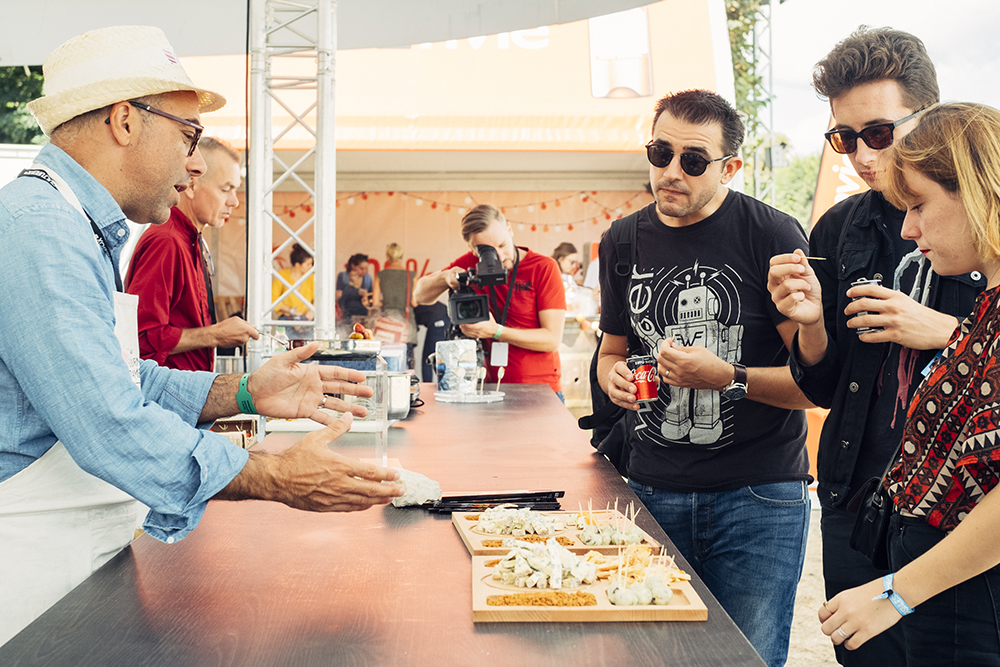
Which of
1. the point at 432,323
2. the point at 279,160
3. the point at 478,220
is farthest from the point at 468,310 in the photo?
the point at 432,323

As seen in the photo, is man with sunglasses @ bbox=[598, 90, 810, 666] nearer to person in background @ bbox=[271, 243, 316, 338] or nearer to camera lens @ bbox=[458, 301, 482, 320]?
camera lens @ bbox=[458, 301, 482, 320]

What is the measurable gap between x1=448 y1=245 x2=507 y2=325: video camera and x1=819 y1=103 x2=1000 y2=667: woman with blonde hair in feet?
9.04

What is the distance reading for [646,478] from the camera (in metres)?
2.19

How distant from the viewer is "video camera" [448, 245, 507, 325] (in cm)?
406

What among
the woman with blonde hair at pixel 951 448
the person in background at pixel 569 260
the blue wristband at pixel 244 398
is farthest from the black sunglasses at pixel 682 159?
the person in background at pixel 569 260

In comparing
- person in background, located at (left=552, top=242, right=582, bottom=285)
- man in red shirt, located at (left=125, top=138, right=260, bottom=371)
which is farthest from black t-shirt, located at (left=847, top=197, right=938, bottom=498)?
person in background, located at (left=552, top=242, right=582, bottom=285)

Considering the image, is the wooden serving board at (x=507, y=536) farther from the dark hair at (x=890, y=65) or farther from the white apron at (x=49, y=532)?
the dark hair at (x=890, y=65)

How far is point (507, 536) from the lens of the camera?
58.1 inches

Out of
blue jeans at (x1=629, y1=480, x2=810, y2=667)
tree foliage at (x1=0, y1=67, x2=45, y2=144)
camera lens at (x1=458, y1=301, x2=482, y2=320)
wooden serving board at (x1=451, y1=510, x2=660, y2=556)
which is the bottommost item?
blue jeans at (x1=629, y1=480, x2=810, y2=667)

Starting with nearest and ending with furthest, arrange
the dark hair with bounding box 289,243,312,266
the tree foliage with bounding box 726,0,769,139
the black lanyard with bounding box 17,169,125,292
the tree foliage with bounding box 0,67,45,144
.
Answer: the black lanyard with bounding box 17,169,125,292 → the dark hair with bounding box 289,243,312,266 → the tree foliage with bounding box 726,0,769,139 → the tree foliage with bounding box 0,67,45,144

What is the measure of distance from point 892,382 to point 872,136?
0.56 meters

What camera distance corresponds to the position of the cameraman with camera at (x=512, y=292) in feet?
13.8

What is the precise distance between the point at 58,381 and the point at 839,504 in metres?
1.64

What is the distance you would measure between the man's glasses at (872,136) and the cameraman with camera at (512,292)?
95.6 inches
